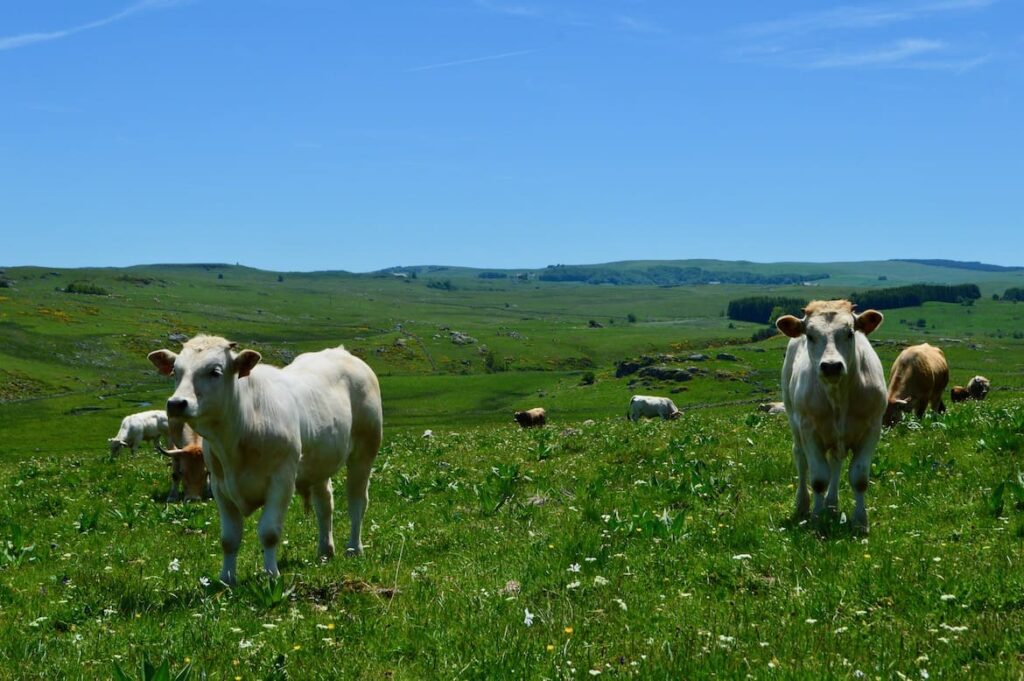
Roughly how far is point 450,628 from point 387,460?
1639 cm

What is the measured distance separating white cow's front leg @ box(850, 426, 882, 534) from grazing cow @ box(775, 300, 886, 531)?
0.01 metres

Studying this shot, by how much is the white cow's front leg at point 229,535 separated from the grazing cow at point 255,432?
0.5 inches

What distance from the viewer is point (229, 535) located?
10648mm

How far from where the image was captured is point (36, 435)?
399ft

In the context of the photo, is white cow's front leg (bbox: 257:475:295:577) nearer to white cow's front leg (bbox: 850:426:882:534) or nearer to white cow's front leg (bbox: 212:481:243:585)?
white cow's front leg (bbox: 212:481:243:585)

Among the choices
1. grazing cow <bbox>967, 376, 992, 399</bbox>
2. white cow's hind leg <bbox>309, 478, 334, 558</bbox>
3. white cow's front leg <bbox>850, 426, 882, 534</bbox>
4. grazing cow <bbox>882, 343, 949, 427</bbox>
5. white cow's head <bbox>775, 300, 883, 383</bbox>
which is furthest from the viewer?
grazing cow <bbox>967, 376, 992, 399</bbox>

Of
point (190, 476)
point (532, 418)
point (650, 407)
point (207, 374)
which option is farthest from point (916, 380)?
point (650, 407)

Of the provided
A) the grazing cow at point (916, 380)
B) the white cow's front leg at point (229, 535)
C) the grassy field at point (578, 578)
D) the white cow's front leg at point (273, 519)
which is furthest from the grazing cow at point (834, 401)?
the grazing cow at point (916, 380)

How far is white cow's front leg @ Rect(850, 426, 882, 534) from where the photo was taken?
10.7 m

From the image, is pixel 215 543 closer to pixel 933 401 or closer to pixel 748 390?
pixel 933 401

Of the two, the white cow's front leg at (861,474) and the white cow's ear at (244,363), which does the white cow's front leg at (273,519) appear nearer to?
the white cow's ear at (244,363)

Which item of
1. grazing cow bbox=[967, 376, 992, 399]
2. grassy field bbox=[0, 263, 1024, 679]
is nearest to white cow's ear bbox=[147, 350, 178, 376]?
grassy field bbox=[0, 263, 1024, 679]

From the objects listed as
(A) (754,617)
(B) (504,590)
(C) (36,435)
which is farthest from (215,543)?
(C) (36,435)

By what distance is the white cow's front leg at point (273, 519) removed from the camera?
10.5m
